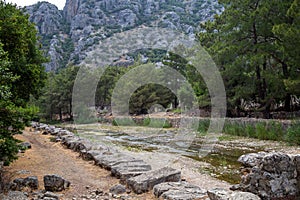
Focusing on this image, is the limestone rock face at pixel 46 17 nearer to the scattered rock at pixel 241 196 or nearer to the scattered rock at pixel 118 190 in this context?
the scattered rock at pixel 118 190

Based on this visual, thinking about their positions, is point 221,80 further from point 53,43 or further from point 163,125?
point 53,43

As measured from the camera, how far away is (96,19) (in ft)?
363

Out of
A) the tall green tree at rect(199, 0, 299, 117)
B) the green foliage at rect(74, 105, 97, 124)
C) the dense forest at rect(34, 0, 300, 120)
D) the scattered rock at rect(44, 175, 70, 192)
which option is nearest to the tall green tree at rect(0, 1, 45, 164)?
the scattered rock at rect(44, 175, 70, 192)

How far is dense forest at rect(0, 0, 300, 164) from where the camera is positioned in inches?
223

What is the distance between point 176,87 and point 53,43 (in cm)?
7198

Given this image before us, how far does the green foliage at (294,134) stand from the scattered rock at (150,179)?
8049 mm

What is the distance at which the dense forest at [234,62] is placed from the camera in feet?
18.6

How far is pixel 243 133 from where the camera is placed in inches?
661

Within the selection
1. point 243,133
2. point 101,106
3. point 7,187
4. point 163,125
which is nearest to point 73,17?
point 101,106

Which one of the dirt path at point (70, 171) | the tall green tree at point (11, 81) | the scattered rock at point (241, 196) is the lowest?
the dirt path at point (70, 171)

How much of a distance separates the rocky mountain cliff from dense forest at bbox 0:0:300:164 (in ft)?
206

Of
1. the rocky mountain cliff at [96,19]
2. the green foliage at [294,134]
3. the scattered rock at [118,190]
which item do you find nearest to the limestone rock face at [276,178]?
the scattered rock at [118,190]

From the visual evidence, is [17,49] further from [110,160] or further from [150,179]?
[110,160]

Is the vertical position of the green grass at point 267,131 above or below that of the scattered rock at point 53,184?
above
